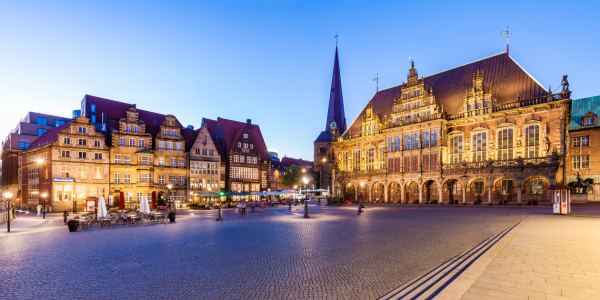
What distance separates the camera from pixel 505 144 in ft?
130

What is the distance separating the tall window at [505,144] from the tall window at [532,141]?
66.0 inches

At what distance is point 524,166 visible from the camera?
3619 cm

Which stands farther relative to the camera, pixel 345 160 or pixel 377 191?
pixel 345 160

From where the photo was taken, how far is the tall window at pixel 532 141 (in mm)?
37031

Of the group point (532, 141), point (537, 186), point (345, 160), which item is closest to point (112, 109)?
point (345, 160)

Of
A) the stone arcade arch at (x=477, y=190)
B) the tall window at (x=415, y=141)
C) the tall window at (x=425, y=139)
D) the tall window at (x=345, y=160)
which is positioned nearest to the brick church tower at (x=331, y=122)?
the tall window at (x=345, y=160)

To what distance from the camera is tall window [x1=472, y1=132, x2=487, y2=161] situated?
41.6 metres

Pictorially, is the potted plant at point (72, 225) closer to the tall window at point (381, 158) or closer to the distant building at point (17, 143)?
the distant building at point (17, 143)

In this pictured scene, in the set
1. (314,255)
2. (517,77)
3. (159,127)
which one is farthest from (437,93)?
(314,255)

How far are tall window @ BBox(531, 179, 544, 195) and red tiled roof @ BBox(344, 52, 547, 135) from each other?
10309 mm

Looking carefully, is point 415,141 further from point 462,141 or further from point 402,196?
point 402,196

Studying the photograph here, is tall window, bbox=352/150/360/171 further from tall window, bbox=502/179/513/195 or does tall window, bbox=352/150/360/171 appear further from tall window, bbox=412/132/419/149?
tall window, bbox=502/179/513/195

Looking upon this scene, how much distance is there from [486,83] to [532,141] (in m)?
11.2

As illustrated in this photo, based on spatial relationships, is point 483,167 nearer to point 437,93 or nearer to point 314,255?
point 437,93
